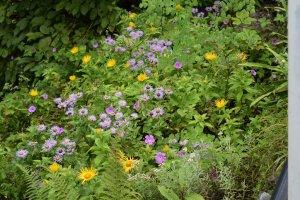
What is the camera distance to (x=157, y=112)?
3.68 metres

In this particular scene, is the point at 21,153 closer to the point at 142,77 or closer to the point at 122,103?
the point at 122,103

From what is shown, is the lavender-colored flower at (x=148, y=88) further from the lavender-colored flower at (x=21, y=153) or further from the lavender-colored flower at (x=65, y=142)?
the lavender-colored flower at (x=21, y=153)

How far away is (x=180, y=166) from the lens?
9.78ft

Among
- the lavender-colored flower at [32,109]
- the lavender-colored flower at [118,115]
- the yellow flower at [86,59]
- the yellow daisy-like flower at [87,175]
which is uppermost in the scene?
the yellow daisy-like flower at [87,175]

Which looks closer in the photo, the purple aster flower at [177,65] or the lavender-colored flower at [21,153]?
the lavender-colored flower at [21,153]

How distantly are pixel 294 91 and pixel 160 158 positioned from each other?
213 centimetres

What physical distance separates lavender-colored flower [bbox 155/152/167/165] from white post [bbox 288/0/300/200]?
2.04 m

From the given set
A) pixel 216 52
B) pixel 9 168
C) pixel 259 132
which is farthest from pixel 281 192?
pixel 216 52

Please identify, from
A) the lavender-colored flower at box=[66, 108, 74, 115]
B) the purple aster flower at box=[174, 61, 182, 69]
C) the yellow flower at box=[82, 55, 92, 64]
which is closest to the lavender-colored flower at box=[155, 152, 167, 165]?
the lavender-colored flower at box=[66, 108, 74, 115]

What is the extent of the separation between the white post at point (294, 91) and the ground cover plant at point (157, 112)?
1440 millimetres

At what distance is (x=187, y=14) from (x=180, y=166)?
7.50ft

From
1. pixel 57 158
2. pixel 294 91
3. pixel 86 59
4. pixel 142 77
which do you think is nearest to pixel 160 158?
pixel 57 158

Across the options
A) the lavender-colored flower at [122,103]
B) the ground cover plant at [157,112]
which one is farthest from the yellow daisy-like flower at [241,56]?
the lavender-colored flower at [122,103]

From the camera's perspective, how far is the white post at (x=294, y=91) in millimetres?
1183
